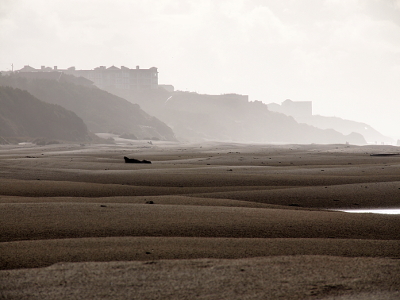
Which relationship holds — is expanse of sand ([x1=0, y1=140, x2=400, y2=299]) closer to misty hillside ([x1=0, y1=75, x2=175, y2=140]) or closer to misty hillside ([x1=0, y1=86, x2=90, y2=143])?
misty hillside ([x1=0, y1=86, x2=90, y2=143])

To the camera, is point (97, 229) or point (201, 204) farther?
point (201, 204)

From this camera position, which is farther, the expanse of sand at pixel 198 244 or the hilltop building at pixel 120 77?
the hilltop building at pixel 120 77

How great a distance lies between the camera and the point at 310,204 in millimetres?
8570

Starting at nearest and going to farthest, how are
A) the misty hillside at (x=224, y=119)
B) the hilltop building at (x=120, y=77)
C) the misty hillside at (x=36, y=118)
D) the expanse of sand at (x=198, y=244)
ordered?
the expanse of sand at (x=198, y=244) < the misty hillside at (x=36, y=118) < the misty hillside at (x=224, y=119) < the hilltop building at (x=120, y=77)

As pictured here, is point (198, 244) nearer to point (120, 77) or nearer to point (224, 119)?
point (120, 77)

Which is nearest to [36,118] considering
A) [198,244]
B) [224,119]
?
[198,244]

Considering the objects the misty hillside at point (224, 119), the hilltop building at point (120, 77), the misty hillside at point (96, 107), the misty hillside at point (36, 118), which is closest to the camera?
the misty hillside at point (36, 118)

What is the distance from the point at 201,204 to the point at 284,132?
14440cm

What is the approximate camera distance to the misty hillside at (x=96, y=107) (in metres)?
76.9

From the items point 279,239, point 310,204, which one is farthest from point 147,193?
point 279,239

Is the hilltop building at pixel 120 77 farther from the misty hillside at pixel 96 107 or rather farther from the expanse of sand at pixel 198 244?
the expanse of sand at pixel 198 244

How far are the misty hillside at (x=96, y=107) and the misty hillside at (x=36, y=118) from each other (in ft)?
42.4

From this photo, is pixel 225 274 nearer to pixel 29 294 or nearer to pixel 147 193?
pixel 29 294

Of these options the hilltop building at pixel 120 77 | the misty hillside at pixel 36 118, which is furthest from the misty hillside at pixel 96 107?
the hilltop building at pixel 120 77
